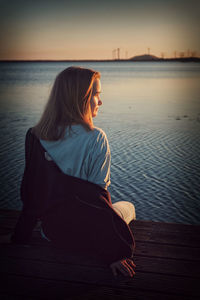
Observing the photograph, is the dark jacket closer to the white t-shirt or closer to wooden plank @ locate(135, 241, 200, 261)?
the white t-shirt

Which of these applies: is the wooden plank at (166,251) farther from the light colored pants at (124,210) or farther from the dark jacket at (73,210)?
the dark jacket at (73,210)

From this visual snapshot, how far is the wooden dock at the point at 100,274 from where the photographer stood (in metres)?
2.25

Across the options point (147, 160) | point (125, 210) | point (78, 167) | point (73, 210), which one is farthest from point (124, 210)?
point (147, 160)

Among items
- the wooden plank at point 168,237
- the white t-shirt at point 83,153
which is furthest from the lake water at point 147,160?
Answer: the white t-shirt at point 83,153

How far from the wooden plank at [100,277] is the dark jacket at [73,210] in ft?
0.51

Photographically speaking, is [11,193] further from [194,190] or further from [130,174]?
[194,190]

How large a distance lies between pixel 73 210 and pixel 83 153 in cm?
46

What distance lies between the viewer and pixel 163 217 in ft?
22.0

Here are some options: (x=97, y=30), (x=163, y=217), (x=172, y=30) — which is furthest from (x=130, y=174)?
(x=172, y=30)

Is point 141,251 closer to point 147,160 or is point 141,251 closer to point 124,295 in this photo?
point 124,295

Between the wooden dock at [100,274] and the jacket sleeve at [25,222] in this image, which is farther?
the jacket sleeve at [25,222]

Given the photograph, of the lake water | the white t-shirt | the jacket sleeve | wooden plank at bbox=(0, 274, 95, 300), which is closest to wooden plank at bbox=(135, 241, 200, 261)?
wooden plank at bbox=(0, 274, 95, 300)

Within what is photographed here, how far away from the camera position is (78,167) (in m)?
2.44

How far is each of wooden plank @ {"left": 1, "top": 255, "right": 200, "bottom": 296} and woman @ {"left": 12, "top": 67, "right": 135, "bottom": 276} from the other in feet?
0.30
